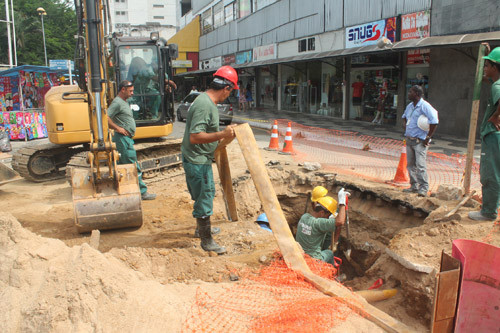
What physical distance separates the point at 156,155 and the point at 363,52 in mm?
8796

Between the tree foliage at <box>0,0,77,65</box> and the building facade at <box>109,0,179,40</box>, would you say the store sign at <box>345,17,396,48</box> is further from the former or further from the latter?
the building facade at <box>109,0,179,40</box>

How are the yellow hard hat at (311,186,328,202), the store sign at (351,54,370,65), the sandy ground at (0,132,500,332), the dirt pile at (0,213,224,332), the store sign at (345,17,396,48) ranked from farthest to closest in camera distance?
1. the store sign at (351,54,370,65)
2. the store sign at (345,17,396,48)
3. the yellow hard hat at (311,186,328,202)
4. the sandy ground at (0,132,500,332)
5. the dirt pile at (0,213,224,332)

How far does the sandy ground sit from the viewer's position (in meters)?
2.98

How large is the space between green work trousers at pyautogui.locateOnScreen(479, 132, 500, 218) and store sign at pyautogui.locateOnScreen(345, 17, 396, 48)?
1212cm

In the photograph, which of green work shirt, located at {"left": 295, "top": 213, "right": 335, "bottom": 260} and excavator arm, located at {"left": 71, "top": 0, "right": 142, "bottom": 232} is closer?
green work shirt, located at {"left": 295, "top": 213, "right": 335, "bottom": 260}

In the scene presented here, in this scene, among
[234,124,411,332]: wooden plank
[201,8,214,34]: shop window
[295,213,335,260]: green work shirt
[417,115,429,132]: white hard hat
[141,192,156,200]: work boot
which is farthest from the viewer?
[201,8,214,34]: shop window

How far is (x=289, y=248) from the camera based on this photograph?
379 cm

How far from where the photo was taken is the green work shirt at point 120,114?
671cm

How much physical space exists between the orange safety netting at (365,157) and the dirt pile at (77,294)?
18.6 feet

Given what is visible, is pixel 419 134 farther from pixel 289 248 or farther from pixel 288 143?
pixel 288 143

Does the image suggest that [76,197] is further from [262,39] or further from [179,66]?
[179,66]

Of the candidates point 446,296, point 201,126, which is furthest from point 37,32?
point 446,296

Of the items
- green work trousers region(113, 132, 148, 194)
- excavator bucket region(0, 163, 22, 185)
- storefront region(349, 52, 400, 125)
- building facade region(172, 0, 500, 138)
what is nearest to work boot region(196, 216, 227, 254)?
green work trousers region(113, 132, 148, 194)

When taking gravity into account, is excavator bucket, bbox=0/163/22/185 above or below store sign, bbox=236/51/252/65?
below
